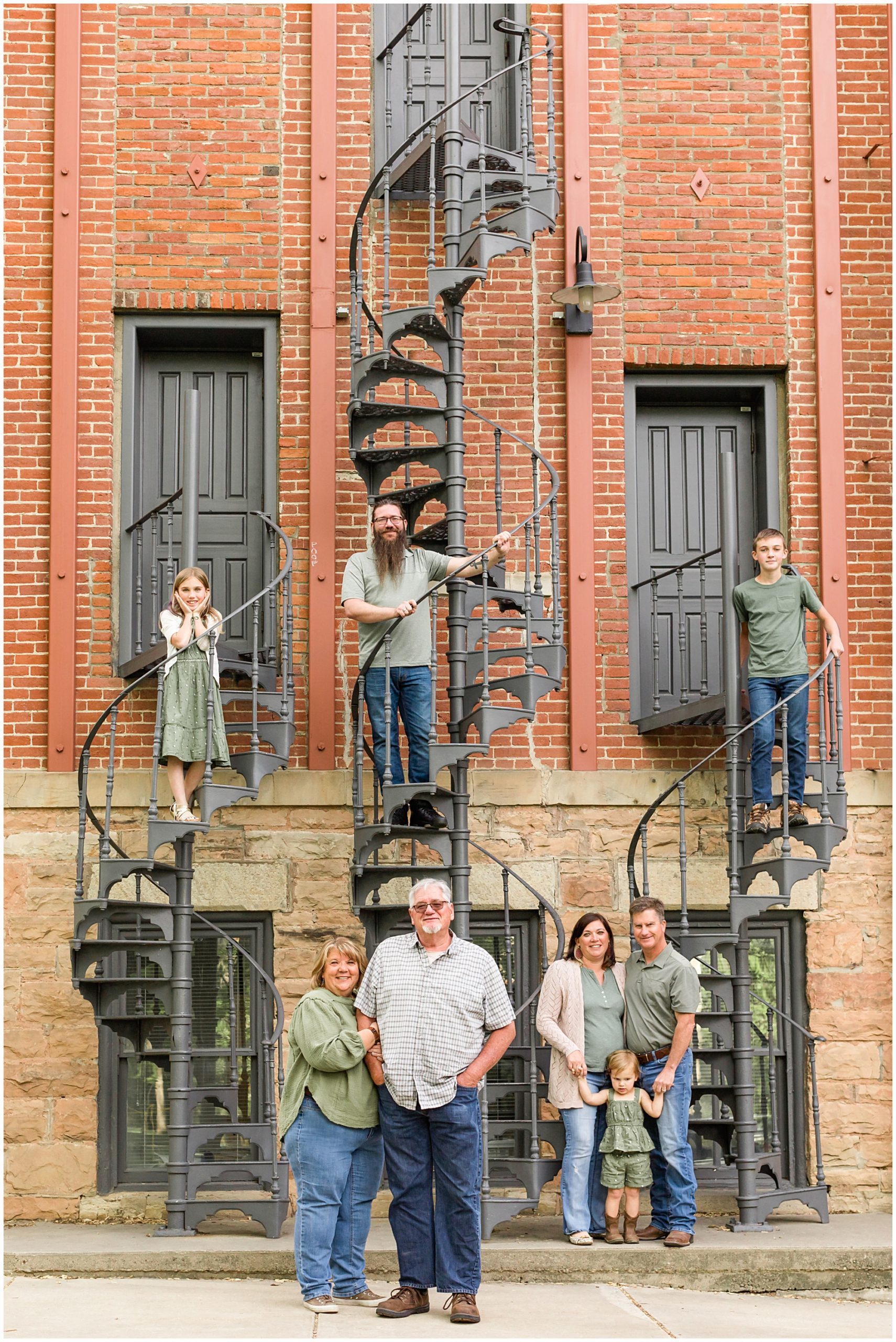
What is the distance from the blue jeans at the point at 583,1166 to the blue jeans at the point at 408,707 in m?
1.97

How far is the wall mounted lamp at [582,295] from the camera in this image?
10.3 m

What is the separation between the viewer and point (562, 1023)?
27.8ft

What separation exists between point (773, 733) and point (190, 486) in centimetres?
370

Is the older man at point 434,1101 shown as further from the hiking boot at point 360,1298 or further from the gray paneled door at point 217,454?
the gray paneled door at point 217,454

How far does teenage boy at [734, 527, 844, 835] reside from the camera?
9.22 meters

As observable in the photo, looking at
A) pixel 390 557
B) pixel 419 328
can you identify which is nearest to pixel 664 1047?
pixel 390 557

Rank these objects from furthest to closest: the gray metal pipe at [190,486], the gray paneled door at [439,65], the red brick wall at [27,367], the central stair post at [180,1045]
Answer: the gray paneled door at [439,65]
the red brick wall at [27,367]
the gray metal pipe at [190,486]
the central stair post at [180,1045]

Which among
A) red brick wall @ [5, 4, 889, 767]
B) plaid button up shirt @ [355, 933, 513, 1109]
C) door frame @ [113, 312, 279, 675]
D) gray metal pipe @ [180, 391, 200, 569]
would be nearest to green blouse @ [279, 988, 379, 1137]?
plaid button up shirt @ [355, 933, 513, 1109]

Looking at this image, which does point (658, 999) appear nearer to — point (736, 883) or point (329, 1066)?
point (736, 883)

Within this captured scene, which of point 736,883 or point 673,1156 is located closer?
point 673,1156

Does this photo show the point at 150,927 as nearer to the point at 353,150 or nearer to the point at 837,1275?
the point at 837,1275

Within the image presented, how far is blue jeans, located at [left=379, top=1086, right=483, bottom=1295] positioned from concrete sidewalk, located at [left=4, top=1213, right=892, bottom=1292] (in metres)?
1.42

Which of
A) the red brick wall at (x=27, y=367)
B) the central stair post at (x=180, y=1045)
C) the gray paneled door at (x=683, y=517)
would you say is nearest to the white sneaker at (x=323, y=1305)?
the central stair post at (x=180, y=1045)

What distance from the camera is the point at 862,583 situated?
1057 cm
